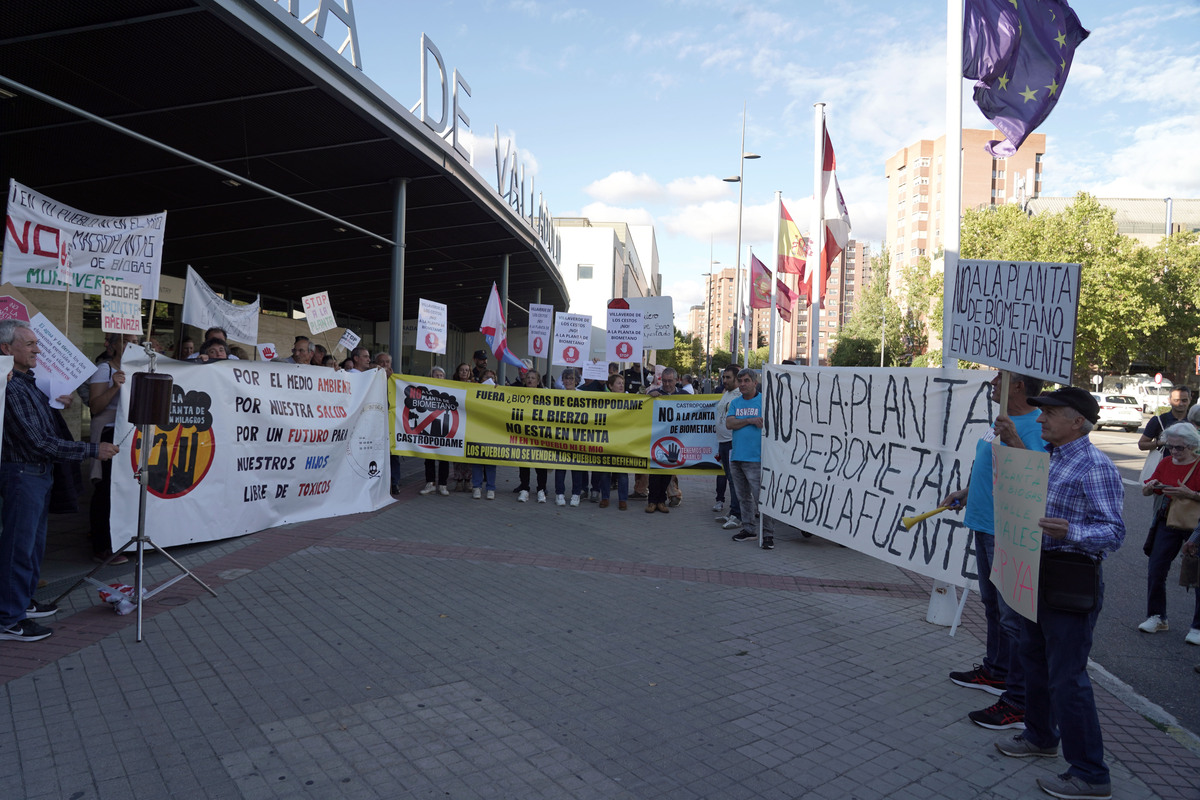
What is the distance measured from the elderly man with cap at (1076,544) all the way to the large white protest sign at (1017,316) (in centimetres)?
46

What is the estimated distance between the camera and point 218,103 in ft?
30.3

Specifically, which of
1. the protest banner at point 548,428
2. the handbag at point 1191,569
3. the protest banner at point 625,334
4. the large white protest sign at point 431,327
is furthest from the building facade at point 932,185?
the handbag at point 1191,569

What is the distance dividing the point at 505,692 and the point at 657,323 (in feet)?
31.9

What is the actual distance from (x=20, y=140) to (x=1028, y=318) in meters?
11.8

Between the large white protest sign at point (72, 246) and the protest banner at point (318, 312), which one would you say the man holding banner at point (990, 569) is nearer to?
the large white protest sign at point (72, 246)

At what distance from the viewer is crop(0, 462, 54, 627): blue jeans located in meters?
4.96

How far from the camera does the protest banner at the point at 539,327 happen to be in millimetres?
14439

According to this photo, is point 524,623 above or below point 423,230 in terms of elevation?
below

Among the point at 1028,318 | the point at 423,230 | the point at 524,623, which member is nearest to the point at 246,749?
the point at 524,623

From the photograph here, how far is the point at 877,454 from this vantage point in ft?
22.8

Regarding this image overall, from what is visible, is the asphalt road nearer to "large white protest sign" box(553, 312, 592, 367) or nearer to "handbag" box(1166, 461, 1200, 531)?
"handbag" box(1166, 461, 1200, 531)

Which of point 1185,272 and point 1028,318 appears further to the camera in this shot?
point 1185,272

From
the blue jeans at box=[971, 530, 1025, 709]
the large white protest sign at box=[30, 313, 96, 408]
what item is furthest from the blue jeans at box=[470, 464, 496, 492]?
the blue jeans at box=[971, 530, 1025, 709]

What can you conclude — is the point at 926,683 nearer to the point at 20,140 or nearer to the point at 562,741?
the point at 562,741
